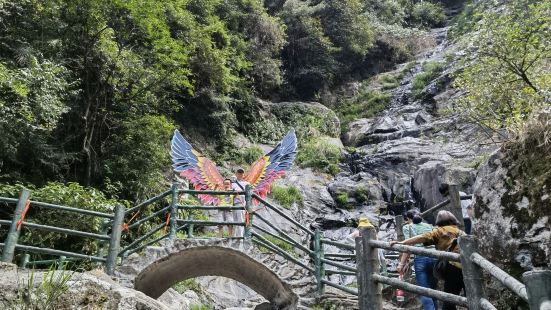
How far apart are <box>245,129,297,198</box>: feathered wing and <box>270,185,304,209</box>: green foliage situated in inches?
225

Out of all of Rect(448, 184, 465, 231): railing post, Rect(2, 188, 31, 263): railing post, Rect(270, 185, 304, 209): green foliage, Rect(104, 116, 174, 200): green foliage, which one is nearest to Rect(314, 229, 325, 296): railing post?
Rect(448, 184, 465, 231): railing post

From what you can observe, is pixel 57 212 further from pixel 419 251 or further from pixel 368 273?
pixel 419 251

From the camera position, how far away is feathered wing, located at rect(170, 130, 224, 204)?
11.0 meters

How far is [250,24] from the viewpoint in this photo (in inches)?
887

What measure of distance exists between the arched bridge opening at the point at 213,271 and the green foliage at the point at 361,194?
405 inches

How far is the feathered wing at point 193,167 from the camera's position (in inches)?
432

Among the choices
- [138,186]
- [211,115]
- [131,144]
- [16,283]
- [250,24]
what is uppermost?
[250,24]

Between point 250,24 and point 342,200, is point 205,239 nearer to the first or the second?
point 342,200

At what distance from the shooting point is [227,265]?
7.97 m

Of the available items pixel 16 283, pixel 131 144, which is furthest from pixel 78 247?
pixel 16 283

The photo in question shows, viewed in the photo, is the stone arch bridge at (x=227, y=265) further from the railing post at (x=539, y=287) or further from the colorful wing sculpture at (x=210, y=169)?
the railing post at (x=539, y=287)

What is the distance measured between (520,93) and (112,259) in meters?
8.87

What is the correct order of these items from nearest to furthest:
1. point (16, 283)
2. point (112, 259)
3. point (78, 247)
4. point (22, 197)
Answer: point (16, 283)
point (22, 197)
point (112, 259)
point (78, 247)

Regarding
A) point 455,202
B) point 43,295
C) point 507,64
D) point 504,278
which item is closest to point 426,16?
point 507,64
